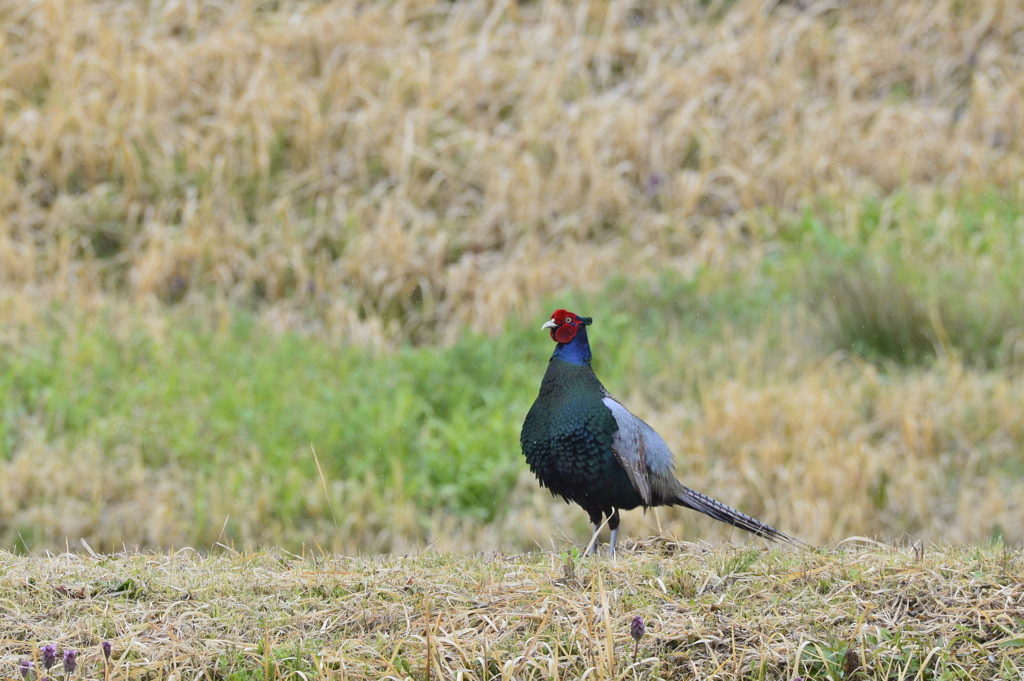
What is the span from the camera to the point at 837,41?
12.5 metres

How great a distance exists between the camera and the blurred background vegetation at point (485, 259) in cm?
735

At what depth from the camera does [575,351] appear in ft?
12.7

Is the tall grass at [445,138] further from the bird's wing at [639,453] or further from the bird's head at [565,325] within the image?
the bird's head at [565,325]

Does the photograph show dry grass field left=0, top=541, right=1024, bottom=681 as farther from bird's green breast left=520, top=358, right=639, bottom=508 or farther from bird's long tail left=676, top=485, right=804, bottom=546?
bird's green breast left=520, top=358, right=639, bottom=508

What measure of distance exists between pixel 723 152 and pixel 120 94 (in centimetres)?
613

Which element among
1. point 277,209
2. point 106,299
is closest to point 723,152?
point 277,209

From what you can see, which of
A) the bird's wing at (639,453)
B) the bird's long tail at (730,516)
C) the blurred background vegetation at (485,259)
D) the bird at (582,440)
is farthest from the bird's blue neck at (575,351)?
the blurred background vegetation at (485,259)

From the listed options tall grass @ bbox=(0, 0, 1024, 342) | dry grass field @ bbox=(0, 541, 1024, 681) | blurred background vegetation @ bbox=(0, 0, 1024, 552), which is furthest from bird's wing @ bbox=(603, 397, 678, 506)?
tall grass @ bbox=(0, 0, 1024, 342)

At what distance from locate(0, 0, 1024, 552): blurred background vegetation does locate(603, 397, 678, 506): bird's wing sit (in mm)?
2142

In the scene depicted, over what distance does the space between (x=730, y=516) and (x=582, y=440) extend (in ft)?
2.01

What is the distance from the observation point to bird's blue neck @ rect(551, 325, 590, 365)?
386cm

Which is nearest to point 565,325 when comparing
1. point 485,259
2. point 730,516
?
point 730,516

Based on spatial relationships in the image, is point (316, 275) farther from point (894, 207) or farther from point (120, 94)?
point (894, 207)

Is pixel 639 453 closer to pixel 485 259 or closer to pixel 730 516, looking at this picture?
pixel 730 516
